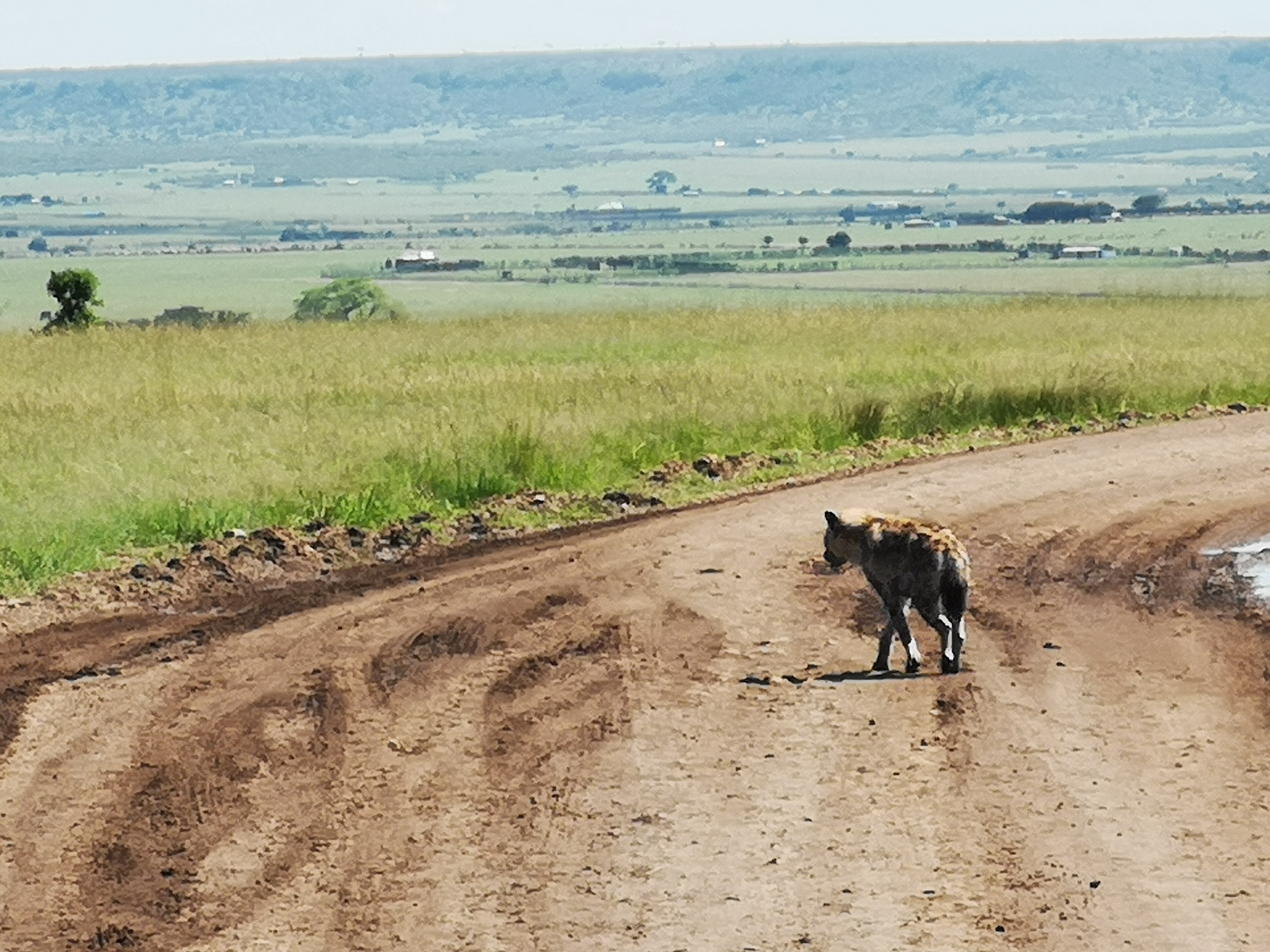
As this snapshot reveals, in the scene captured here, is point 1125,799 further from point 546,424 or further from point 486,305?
point 486,305

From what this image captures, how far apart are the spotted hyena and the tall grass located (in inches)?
232

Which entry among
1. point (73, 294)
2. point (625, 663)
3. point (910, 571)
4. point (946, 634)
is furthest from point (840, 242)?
point (910, 571)

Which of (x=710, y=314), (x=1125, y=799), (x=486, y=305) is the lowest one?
(x=486, y=305)

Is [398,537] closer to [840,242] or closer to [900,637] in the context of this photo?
[900,637]

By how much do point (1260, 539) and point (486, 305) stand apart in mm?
81574

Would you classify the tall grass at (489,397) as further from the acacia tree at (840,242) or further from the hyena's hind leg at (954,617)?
the acacia tree at (840,242)

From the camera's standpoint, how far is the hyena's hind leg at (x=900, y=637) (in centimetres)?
1201

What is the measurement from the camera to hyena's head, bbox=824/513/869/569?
12.0 meters

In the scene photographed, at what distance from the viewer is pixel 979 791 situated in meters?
9.79

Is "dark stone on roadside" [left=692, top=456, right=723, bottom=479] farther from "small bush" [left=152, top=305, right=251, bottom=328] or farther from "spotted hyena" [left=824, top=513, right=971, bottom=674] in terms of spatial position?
"small bush" [left=152, top=305, right=251, bottom=328]

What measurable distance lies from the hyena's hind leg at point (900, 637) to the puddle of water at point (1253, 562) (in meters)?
2.99

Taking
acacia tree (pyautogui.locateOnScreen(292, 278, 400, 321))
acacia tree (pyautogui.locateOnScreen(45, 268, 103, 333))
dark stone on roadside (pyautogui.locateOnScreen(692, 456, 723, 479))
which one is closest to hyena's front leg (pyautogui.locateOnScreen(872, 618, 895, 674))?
dark stone on roadside (pyautogui.locateOnScreen(692, 456, 723, 479))

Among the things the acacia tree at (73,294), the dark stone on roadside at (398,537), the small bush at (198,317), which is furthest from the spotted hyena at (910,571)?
the small bush at (198,317)

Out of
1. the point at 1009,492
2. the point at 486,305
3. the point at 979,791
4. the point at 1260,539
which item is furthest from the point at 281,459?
the point at 486,305
